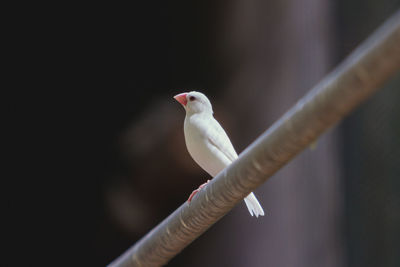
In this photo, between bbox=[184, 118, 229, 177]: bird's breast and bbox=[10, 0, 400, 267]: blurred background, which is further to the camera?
bbox=[10, 0, 400, 267]: blurred background

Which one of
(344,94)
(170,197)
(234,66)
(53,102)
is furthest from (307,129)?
(53,102)

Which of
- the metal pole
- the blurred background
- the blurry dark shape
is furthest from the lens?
the blurry dark shape

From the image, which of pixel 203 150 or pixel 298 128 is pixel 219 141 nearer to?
pixel 203 150

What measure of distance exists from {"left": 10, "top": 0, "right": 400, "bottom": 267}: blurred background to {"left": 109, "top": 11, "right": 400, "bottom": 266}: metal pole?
1343 mm

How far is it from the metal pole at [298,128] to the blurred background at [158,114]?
134 cm

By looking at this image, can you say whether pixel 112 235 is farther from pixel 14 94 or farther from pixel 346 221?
pixel 346 221

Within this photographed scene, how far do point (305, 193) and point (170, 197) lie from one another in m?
0.77

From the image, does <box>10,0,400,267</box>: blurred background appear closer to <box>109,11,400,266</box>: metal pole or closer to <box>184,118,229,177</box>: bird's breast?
<box>184,118,229,177</box>: bird's breast

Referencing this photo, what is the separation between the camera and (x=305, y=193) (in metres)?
2.16

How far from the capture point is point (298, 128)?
1.90 feet

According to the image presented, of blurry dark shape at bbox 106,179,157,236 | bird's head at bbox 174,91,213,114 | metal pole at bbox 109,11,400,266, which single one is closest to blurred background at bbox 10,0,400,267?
blurry dark shape at bbox 106,179,157,236

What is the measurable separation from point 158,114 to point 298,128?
81.3 inches

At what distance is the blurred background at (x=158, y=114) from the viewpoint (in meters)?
2.20

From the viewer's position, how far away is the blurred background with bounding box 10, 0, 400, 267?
220 cm
